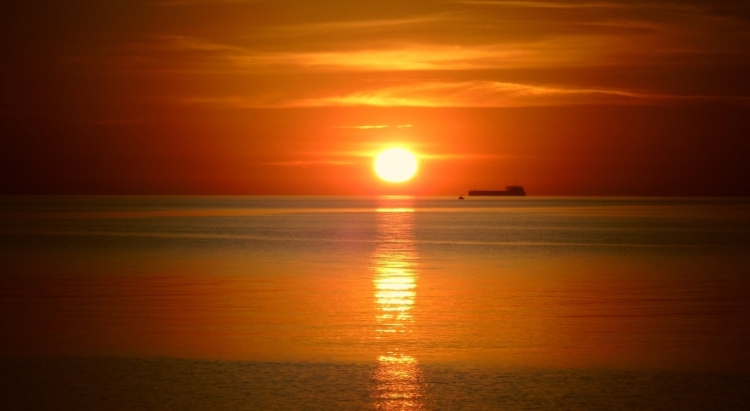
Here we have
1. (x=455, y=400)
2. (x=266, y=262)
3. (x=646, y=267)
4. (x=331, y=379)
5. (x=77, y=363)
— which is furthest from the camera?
(x=266, y=262)

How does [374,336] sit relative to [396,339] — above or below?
above

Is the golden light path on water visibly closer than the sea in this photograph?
Yes

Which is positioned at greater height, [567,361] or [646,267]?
[646,267]

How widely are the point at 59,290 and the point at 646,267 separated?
73.9 feet

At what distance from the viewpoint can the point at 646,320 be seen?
2005 cm

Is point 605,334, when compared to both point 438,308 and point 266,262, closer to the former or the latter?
point 438,308

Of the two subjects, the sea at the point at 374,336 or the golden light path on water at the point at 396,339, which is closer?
the golden light path on water at the point at 396,339

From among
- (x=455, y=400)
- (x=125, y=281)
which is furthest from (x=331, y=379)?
(x=125, y=281)

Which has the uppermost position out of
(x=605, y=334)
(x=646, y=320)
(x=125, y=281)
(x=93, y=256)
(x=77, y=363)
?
(x=93, y=256)

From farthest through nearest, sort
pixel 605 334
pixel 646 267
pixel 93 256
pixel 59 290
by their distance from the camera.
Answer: pixel 93 256 < pixel 646 267 < pixel 59 290 < pixel 605 334

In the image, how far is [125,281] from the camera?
29.3 metres

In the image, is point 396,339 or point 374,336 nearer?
point 396,339

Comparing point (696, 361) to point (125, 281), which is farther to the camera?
point (125, 281)

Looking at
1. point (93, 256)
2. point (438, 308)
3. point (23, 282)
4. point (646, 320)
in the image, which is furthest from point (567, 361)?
point (93, 256)
